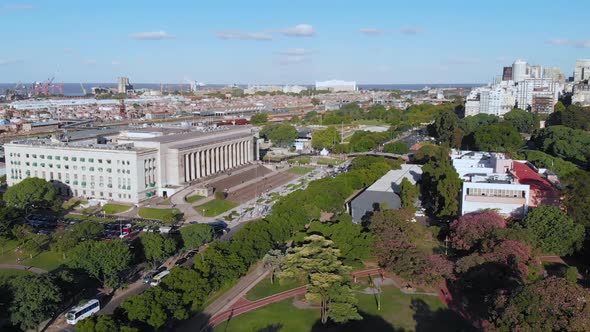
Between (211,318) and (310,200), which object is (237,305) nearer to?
(211,318)

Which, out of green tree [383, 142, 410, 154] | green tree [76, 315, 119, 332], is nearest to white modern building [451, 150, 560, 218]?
green tree [76, 315, 119, 332]

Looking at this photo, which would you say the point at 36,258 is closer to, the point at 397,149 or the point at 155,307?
the point at 155,307

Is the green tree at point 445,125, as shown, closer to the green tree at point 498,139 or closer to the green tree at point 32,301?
the green tree at point 498,139

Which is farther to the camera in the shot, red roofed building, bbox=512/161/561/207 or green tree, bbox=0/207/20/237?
red roofed building, bbox=512/161/561/207

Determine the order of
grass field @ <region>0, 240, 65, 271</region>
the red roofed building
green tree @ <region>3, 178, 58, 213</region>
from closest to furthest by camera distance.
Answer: grass field @ <region>0, 240, 65, 271</region> → the red roofed building → green tree @ <region>3, 178, 58, 213</region>

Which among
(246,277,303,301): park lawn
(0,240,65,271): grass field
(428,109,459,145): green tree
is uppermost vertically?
(428,109,459,145): green tree

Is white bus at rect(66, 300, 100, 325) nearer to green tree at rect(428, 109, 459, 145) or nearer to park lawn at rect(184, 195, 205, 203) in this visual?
park lawn at rect(184, 195, 205, 203)
